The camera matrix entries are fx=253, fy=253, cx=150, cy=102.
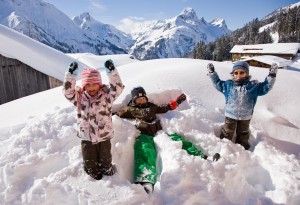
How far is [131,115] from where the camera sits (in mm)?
4266

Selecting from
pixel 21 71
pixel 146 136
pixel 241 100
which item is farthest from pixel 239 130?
pixel 21 71

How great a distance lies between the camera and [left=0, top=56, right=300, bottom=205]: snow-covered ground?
2.70 meters

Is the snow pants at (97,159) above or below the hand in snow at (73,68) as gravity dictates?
below

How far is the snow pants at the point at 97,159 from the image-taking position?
9.80 feet

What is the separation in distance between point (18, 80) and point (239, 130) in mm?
8096

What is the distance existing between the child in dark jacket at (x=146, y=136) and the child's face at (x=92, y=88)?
3.55 ft

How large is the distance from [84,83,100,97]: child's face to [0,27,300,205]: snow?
863mm

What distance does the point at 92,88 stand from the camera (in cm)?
299

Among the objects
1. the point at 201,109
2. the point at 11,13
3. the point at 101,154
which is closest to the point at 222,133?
the point at 201,109

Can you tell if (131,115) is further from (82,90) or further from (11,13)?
(11,13)

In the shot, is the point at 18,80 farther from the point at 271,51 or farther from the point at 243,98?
the point at 271,51

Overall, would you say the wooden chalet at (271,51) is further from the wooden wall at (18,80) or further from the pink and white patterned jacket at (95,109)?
the pink and white patterned jacket at (95,109)

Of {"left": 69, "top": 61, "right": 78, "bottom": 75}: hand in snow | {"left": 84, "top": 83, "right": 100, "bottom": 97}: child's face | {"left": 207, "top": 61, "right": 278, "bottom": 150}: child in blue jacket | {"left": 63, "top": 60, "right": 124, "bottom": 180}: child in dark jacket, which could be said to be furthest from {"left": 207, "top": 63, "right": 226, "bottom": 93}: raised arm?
{"left": 69, "top": 61, "right": 78, "bottom": 75}: hand in snow

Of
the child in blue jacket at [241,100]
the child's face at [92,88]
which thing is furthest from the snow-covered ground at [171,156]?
the child's face at [92,88]
